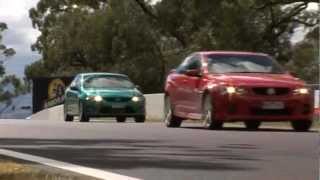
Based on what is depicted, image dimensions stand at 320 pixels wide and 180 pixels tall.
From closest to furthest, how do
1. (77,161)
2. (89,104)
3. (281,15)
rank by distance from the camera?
(77,161) → (89,104) → (281,15)

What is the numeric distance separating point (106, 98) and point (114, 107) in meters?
0.31

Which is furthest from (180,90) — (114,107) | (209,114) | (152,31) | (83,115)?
(152,31)

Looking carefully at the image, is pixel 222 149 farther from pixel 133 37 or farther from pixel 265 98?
pixel 133 37

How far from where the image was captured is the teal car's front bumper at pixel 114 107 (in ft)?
77.4

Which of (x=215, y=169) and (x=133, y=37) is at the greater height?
(x=133, y=37)

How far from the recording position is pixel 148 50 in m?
55.5

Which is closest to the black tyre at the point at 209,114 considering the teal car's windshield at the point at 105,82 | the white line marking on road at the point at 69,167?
the white line marking on road at the point at 69,167

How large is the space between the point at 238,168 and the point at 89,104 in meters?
14.8

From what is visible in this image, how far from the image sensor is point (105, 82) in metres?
24.8

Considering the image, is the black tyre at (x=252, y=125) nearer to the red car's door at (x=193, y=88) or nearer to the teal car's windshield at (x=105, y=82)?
the red car's door at (x=193, y=88)

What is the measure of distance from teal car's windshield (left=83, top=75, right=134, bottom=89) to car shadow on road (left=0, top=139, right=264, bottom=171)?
10.9m

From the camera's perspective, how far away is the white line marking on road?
833cm

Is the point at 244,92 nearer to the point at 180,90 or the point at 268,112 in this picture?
the point at 268,112

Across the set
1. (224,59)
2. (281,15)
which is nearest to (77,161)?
(224,59)
